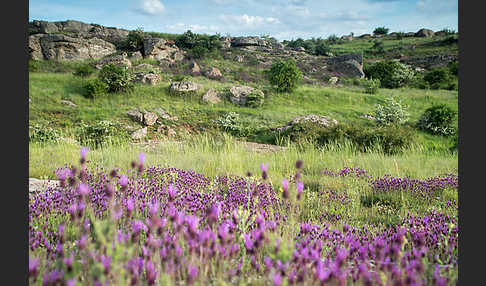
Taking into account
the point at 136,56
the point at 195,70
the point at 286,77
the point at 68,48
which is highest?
the point at 68,48

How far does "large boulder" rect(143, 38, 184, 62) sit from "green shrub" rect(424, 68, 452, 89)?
24.3 metres

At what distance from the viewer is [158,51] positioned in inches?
1228

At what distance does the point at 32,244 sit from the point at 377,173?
539cm

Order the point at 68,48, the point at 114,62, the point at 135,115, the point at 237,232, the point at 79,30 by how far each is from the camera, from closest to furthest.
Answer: the point at 237,232 < the point at 135,115 < the point at 114,62 < the point at 68,48 < the point at 79,30

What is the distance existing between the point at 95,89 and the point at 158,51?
15.1 m

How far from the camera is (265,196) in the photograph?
3309 millimetres

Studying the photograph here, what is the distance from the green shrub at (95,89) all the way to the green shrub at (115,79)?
44cm

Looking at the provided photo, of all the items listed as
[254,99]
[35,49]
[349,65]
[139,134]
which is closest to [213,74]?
[254,99]

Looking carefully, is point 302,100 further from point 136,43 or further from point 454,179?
point 136,43

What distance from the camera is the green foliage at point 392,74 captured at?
95.9ft

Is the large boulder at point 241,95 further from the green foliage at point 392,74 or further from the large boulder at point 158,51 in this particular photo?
the green foliage at point 392,74

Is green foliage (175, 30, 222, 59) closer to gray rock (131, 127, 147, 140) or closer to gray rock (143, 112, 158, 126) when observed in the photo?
gray rock (143, 112, 158, 126)

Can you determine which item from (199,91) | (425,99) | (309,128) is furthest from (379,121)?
(199,91)

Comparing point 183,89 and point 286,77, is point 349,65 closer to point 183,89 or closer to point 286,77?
point 286,77
